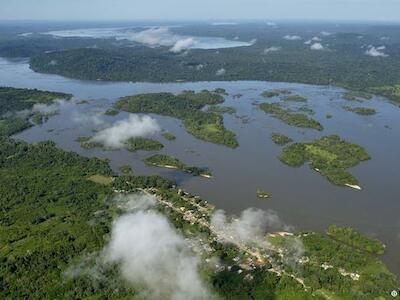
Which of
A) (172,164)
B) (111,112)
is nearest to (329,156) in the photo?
(172,164)

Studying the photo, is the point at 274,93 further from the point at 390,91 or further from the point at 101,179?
the point at 101,179

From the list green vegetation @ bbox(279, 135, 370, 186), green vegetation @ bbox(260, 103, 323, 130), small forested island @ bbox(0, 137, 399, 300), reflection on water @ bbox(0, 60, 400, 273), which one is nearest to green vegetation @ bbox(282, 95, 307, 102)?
reflection on water @ bbox(0, 60, 400, 273)

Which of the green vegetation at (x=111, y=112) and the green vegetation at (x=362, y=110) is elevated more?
the green vegetation at (x=111, y=112)

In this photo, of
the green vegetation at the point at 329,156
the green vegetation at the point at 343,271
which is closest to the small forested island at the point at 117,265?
the green vegetation at the point at 343,271

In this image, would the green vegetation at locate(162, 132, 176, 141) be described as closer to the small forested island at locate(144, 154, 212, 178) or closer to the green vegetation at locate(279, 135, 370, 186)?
the small forested island at locate(144, 154, 212, 178)

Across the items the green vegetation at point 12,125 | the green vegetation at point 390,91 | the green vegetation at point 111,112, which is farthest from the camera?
the green vegetation at point 390,91

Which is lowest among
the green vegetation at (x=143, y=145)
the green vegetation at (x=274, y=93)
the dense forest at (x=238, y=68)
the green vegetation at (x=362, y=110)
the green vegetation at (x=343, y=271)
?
the dense forest at (x=238, y=68)

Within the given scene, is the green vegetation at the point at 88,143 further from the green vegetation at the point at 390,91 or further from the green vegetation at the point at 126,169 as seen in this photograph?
the green vegetation at the point at 390,91
